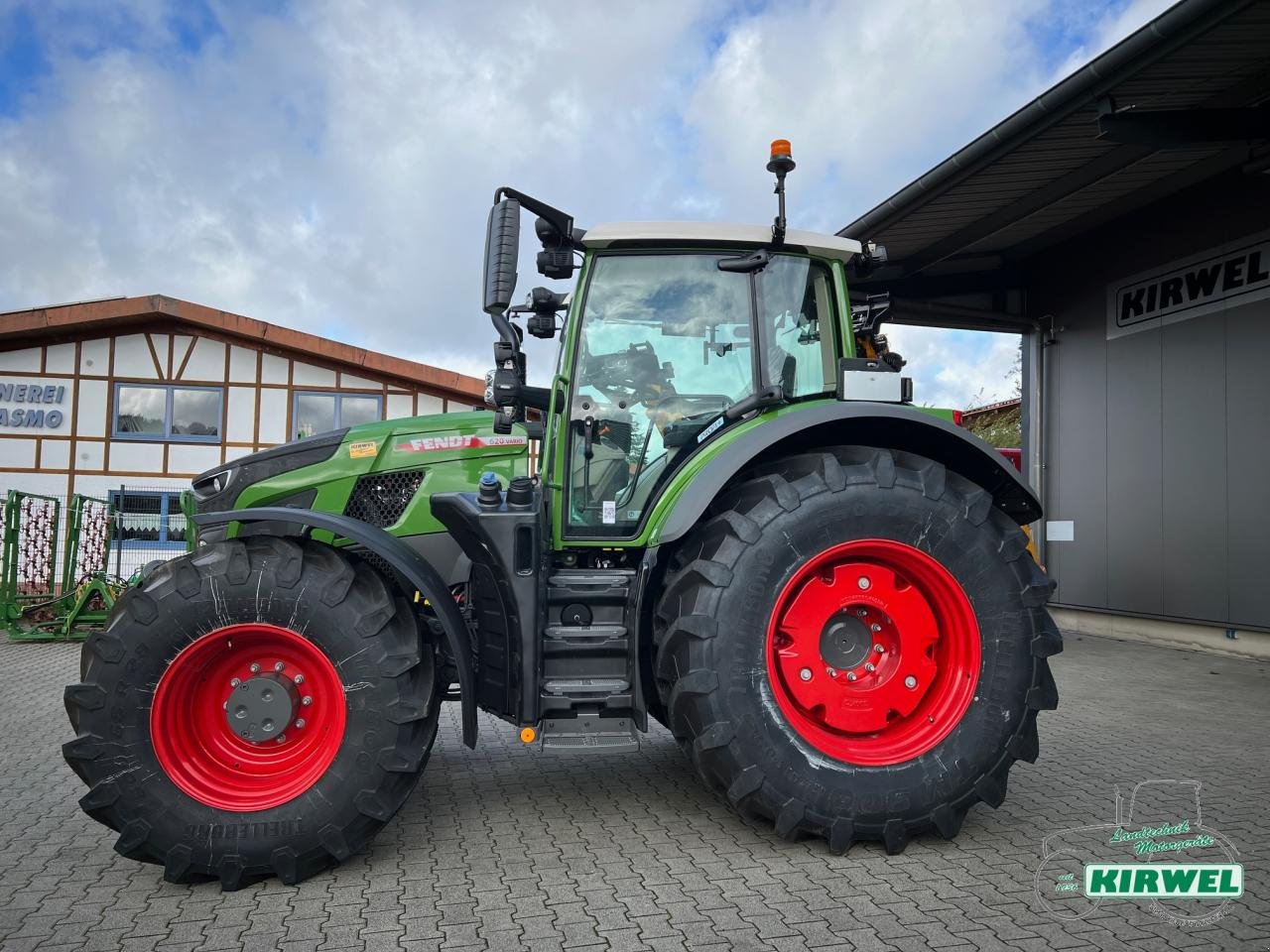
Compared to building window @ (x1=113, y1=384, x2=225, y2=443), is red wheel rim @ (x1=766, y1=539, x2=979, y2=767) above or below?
below

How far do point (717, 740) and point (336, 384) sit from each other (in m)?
14.0

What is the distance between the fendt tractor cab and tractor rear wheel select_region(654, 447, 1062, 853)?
1 centimetres

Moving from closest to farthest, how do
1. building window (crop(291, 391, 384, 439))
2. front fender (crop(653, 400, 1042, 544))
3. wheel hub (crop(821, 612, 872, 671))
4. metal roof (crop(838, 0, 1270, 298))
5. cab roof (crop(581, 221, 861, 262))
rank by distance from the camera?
front fender (crop(653, 400, 1042, 544))
wheel hub (crop(821, 612, 872, 671))
cab roof (crop(581, 221, 861, 262))
metal roof (crop(838, 0, 1270, 298))
building window (crop(291, 391, 384, 439))

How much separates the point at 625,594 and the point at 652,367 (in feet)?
3.15

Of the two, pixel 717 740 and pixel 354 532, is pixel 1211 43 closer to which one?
pixel 717 740

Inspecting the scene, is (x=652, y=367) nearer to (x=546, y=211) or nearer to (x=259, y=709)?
(x=546, y=211)

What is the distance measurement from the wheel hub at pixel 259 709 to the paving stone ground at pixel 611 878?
0.50 meters

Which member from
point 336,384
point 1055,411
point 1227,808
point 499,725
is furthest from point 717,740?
point 336,384

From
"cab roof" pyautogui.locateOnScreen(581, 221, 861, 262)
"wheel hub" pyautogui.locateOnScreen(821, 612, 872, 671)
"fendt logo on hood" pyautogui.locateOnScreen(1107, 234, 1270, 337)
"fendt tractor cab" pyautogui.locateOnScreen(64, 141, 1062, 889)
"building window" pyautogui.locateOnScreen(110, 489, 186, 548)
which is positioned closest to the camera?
"fendt tractor cab" pyautogui.locateOnScreen(64, 141, 1062, 889)

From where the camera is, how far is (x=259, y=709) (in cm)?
310

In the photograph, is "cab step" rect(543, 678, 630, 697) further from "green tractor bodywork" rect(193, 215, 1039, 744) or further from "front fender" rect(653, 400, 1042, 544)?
"front fender" rect(653, 400, 1042, 544)

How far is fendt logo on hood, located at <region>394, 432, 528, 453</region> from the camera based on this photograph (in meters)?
3.98
